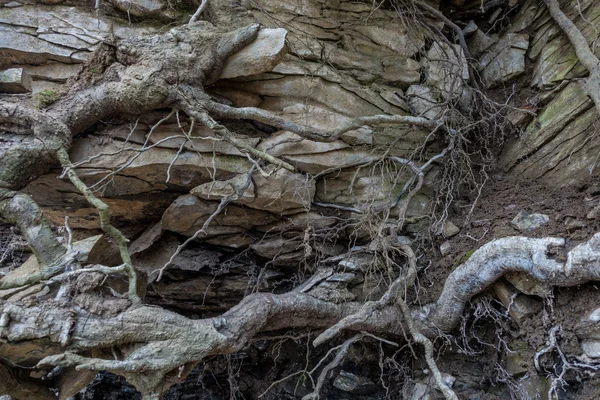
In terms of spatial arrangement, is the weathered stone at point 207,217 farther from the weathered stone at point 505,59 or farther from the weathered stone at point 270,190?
the weathered stone at point 505,59

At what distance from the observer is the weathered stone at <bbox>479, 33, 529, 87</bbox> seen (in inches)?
155

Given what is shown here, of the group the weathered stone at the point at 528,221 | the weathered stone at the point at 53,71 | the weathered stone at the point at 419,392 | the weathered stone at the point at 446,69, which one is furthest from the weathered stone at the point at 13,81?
the weathered stone at the point at 419,392

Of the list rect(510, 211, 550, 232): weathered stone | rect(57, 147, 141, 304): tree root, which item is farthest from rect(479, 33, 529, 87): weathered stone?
rect(57, 147, 141, 304): tree root

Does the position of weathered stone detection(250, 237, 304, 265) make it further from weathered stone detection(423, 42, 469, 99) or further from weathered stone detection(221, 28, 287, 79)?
weathered stone detection(423, 42, 469, 99)

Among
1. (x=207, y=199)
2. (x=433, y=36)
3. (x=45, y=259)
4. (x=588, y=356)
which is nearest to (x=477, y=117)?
(x=433, y=36)

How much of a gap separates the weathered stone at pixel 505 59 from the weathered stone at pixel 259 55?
2.37 metres

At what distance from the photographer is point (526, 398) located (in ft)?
9.16

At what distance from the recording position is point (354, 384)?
3.79 meters

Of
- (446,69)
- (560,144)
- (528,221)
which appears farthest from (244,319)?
(446,69)

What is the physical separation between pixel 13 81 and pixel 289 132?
225 cm

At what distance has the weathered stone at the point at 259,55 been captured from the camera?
3.16 meters

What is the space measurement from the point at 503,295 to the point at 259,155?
7.18 feet

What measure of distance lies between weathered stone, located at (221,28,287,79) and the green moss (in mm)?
1334

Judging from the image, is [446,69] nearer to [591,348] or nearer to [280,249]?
[280,249]
